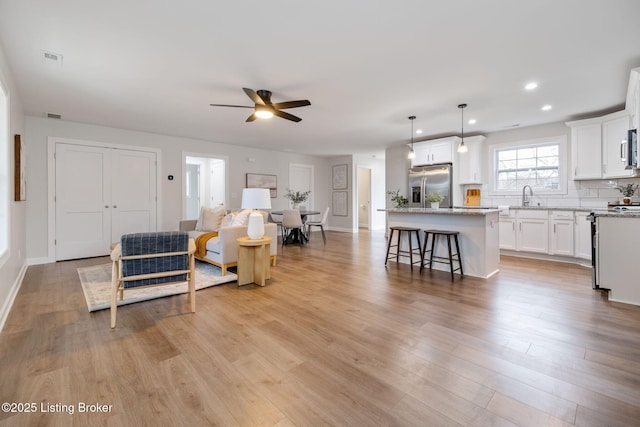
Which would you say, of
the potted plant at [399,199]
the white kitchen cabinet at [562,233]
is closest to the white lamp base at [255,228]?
the potted plant at [399,199]

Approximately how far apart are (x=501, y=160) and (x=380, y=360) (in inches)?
224

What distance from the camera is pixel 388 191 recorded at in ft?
25.6

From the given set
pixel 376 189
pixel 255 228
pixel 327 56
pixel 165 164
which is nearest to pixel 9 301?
pixel 255 228

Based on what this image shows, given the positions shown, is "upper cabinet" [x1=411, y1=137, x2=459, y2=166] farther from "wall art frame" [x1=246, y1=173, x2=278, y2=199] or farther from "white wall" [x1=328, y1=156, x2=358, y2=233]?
"wall art frame" [x1=246, y1=173, x2=278, y2=199]

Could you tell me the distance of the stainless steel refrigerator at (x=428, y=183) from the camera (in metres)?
6.30

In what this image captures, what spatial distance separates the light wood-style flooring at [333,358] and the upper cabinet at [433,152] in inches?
141

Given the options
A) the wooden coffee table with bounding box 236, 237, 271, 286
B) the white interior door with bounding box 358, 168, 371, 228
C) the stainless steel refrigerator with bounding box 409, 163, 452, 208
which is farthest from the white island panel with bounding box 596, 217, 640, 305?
the white interior door with bounding box 358, 168, 371, 228

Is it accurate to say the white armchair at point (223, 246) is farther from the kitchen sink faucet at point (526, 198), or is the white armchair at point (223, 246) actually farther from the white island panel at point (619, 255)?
the kitchen sink faucet at point (526, 198)

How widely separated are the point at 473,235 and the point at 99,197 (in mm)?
6639

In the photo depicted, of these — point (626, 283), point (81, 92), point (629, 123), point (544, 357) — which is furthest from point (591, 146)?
point (81, 92)

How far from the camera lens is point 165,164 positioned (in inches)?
248

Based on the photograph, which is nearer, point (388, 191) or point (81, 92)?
point (81, 92)

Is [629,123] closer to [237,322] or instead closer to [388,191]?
[388,191]

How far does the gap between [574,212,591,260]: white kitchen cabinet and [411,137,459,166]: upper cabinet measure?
7.90 feet
